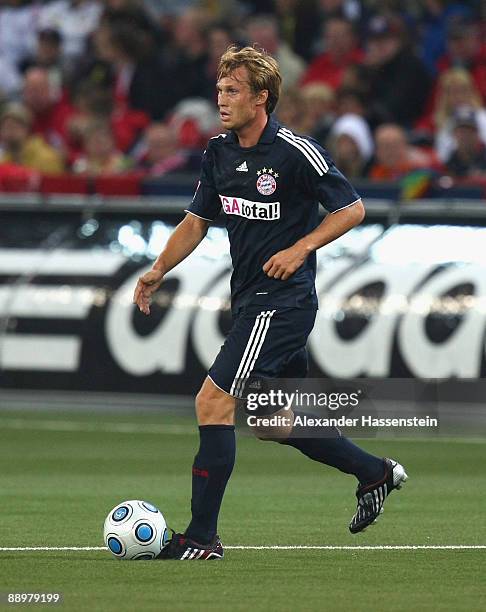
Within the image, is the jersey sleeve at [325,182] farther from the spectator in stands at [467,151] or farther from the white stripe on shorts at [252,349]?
the spectator in stands at [467,151]

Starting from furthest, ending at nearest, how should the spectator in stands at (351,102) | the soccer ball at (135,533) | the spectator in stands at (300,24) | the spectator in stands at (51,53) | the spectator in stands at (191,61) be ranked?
the spectator in stands at (51,53)
the spectator in stands at (300,24)
the spectator in stands at (191,61)
the spectator in stands at (351,102)
the soccer ball at (135,533)

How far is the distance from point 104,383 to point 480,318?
327 cm

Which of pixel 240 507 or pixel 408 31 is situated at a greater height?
pixel 408 31

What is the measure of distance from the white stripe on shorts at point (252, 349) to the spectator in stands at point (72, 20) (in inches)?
556

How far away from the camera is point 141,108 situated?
2030 cm

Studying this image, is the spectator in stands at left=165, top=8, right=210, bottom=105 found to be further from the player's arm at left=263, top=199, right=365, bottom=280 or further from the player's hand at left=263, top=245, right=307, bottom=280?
the player's hand at left=263, top=245, right=307, bottom=280

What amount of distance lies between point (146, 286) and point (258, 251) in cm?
58

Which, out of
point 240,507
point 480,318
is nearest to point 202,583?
point 240,507

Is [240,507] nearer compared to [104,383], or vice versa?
[240,507]

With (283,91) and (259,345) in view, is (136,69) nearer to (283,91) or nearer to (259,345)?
(283,91)

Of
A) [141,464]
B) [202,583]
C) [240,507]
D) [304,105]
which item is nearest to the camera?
[202,583]

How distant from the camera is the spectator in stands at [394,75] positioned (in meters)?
18.2

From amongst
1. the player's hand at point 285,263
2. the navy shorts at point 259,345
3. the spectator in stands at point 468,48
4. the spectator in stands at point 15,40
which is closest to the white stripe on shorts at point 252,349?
the navy shorts at point 259,345

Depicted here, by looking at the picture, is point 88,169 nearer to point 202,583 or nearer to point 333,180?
point 333,180
